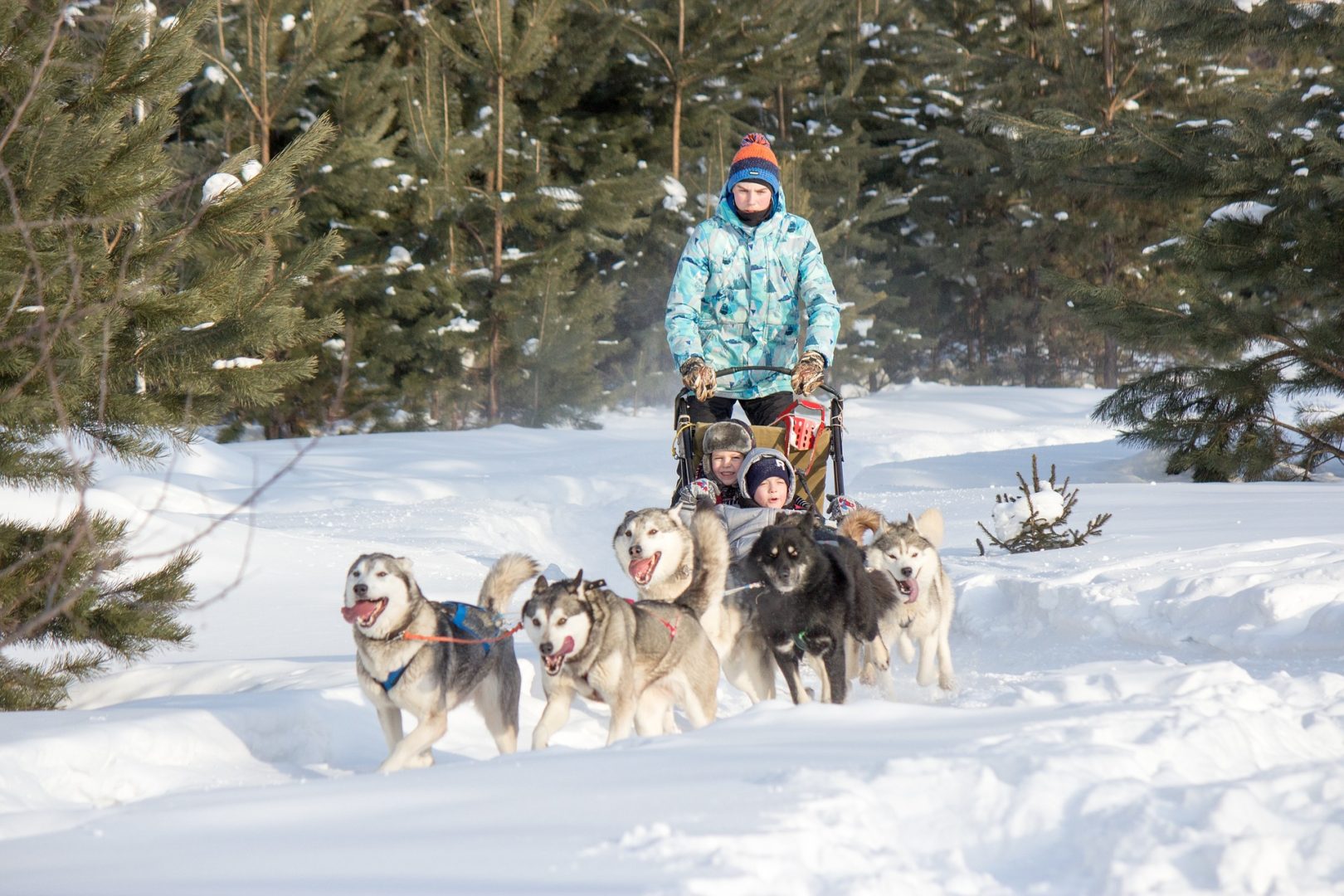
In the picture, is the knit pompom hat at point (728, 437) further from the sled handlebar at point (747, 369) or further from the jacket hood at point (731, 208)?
the jacket hood at point (731, 208)

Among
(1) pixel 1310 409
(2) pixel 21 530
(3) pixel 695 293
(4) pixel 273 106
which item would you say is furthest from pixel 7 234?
(1) pixel 1310 409

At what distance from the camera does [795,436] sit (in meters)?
5.91

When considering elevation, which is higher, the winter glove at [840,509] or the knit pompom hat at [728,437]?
the knit pompom hat at [728,437]

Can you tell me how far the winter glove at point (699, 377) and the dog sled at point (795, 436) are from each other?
0.11 metres

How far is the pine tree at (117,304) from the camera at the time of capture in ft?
14.5

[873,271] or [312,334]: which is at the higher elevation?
[873,271]

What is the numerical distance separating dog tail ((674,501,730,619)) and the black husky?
0.22 meters

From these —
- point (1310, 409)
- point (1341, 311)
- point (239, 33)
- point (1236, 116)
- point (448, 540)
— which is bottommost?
point (448, 540)

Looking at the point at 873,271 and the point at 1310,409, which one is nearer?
the point at 1310,409

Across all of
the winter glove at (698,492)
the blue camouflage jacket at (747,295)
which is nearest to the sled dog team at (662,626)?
the winter glove at (698,492)

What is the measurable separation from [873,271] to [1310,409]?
502 inches

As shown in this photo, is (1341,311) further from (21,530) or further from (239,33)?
(239,33)

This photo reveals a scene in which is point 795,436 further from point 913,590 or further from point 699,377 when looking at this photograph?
point 913,590

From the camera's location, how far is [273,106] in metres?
12.8
